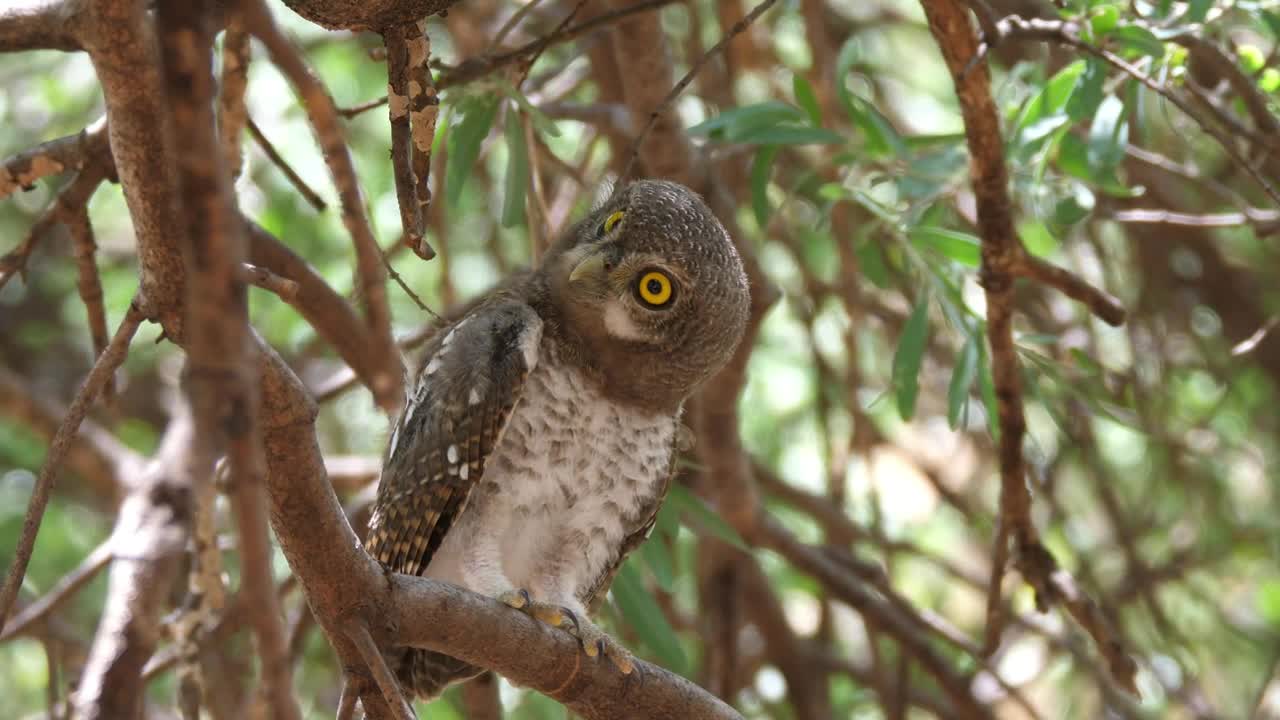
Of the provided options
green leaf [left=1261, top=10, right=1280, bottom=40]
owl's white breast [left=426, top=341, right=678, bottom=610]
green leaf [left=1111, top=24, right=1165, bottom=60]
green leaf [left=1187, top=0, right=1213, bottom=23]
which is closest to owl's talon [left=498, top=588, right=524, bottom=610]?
owl's white breast [left=426, top=341, right=678, bottom=610]

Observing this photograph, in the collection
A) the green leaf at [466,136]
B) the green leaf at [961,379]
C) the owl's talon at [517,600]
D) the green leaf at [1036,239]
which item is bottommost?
the green leaf at [1036,239]

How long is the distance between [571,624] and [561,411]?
507 mm

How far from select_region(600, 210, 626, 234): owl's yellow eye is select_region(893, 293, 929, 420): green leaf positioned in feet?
2.45

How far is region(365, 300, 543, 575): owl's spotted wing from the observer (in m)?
2.55

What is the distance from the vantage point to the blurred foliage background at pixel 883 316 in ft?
10.1

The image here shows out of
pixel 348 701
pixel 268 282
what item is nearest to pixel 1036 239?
pixel 348 701

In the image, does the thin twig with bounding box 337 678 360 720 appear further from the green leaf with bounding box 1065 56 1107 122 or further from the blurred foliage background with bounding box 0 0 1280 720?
the green leaf with bounding box 1065 56 1107 122

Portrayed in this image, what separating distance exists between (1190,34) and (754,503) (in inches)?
66.6

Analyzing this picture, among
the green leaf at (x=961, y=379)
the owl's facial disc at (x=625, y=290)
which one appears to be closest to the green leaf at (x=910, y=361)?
the green leaf at (x=961, y=379)

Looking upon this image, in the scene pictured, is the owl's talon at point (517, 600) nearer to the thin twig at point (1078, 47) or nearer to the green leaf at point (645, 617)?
the green leaf at point (645, 617)

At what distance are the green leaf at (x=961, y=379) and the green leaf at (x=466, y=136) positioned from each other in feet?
3.74

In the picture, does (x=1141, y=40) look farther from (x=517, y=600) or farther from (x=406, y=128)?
(x=517, y=600)

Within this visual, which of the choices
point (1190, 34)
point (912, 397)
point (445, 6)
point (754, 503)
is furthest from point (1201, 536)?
point (445, 6)

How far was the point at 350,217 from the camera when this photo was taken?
112 inches
